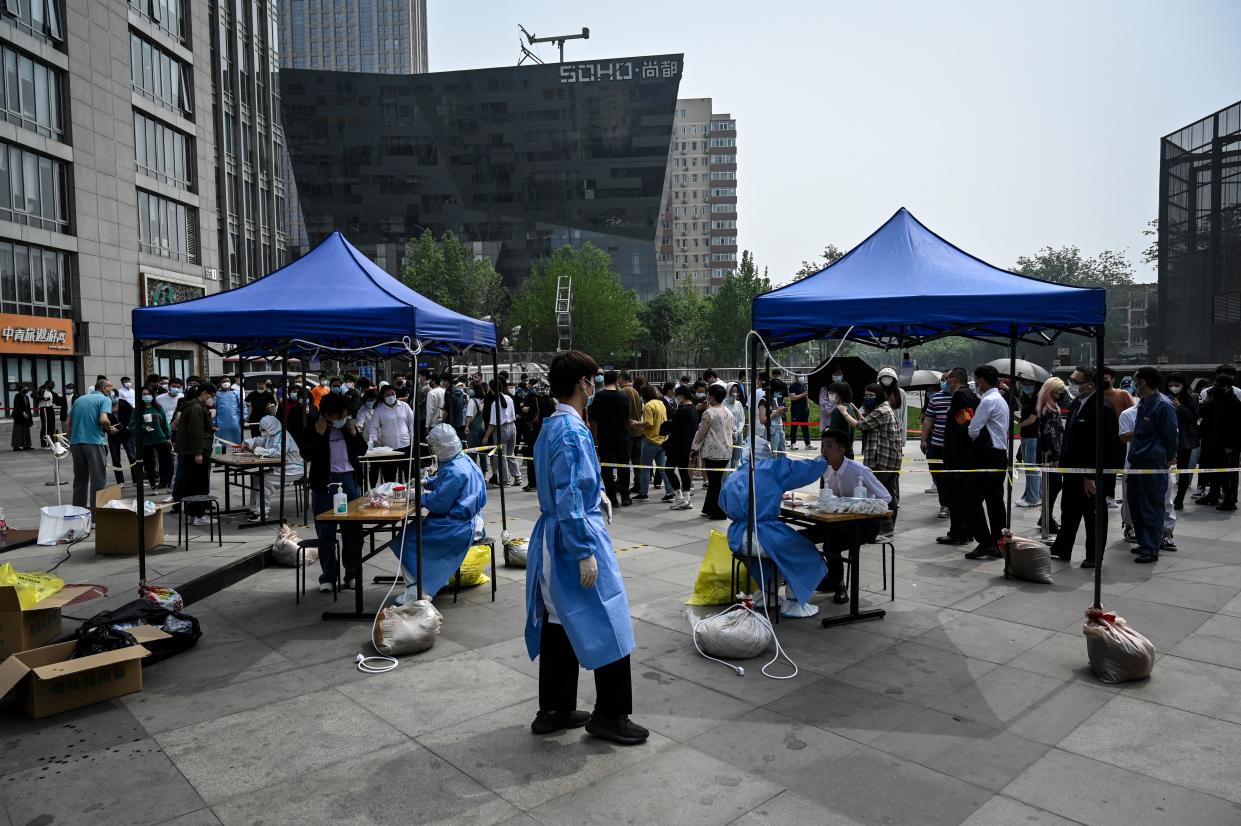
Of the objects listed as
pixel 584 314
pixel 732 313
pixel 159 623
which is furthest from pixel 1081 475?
pixel 732 313

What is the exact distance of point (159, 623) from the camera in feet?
19.0

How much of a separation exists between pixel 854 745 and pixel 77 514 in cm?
948

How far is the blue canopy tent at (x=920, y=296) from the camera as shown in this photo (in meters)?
5.53

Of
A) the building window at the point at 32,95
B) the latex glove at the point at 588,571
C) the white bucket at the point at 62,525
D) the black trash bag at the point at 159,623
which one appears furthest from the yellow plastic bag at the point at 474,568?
the building window at the point at 32,95

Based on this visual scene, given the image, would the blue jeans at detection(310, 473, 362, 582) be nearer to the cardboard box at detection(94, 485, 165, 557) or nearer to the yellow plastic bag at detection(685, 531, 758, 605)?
the cardboard box at detection(94, 485, 165, 557)

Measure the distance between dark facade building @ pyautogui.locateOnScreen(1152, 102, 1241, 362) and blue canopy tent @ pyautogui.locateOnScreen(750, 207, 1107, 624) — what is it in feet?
86.1

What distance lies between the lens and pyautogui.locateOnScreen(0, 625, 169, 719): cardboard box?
457 cm

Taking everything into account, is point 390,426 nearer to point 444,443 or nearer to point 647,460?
point 647,460

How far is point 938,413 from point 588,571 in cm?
833

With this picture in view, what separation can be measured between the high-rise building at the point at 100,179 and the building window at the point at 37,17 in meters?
0.04

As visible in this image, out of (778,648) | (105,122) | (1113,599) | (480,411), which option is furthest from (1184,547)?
(105,122)

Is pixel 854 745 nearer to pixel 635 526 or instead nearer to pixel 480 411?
pixel 635 526

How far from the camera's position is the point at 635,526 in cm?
1083

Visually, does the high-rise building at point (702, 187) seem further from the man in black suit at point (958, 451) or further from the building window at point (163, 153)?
the man in black suit at point (958, 451)
